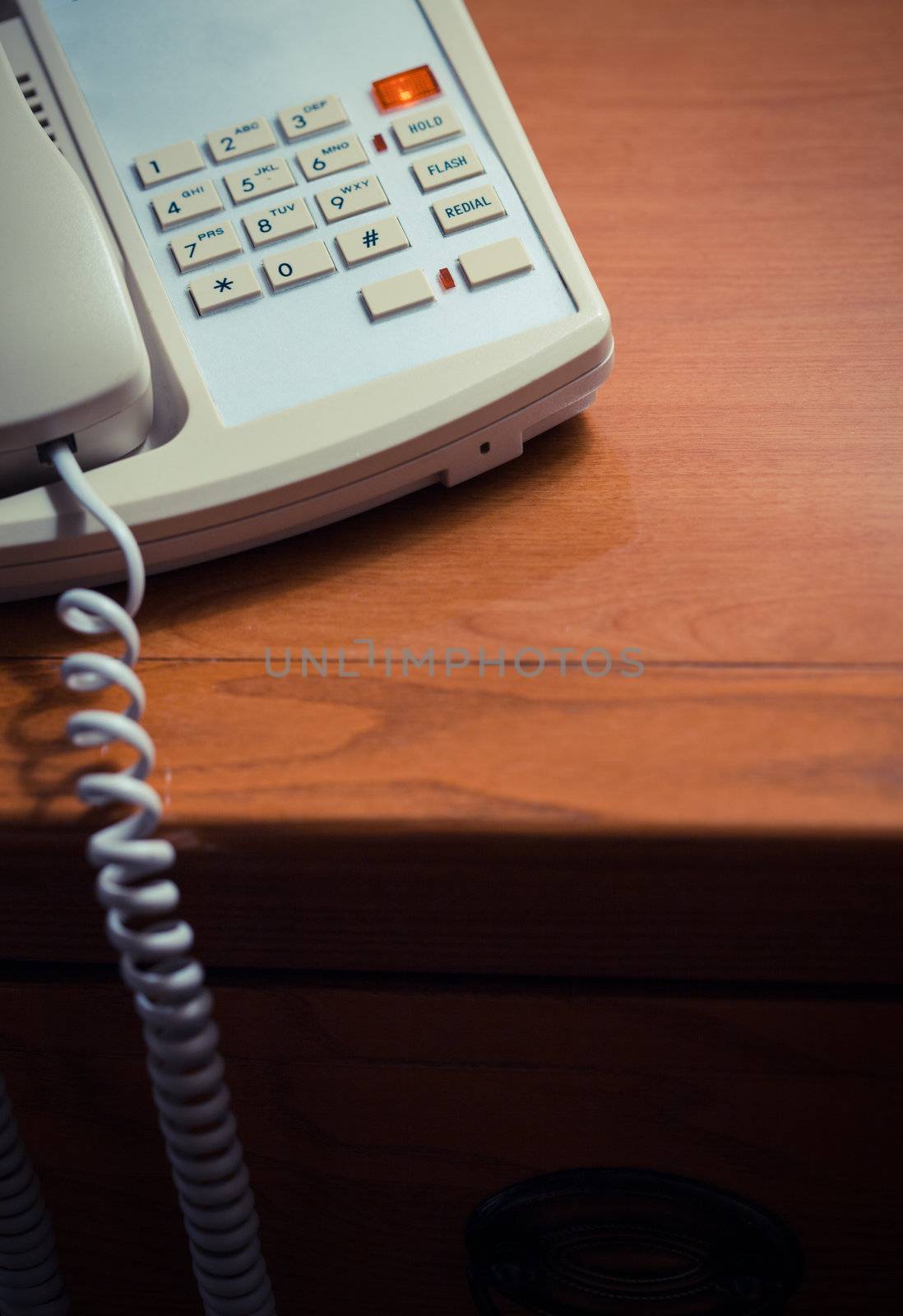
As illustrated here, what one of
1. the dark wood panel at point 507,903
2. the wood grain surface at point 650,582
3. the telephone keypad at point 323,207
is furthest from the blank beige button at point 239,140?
the dark wood panel at point 507,903

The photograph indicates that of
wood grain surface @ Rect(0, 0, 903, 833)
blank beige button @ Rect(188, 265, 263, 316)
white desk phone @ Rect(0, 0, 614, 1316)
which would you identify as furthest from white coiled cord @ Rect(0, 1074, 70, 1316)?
blank beige button @ Rect(188, 265, 263, 316)

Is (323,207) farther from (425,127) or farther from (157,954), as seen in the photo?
(157,954)

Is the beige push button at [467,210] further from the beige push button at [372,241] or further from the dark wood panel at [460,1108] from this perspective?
the dark wood panel at [460,1108]

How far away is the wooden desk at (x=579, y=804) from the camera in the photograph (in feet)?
0.94

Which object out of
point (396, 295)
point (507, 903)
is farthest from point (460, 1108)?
point (396, 295)

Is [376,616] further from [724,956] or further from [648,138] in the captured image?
[648,138]

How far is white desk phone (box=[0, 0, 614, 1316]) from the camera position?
31 centimetres

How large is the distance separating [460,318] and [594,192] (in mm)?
118

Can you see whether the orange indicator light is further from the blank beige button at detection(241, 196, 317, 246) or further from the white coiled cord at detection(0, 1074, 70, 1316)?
the white coiled cord at detection(0, 1074, 70, 1316)

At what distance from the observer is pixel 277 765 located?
29 cm

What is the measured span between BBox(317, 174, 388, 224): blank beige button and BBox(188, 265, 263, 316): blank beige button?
0.03m

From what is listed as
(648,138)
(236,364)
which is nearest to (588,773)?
(236,364)

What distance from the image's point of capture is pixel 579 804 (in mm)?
280

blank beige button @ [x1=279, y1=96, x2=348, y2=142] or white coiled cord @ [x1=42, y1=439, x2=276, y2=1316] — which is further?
blank beige button @ [x1=279, y1=96, x2=348, y2=142]
